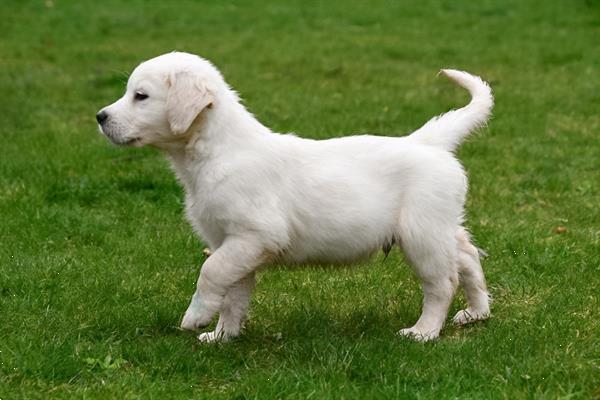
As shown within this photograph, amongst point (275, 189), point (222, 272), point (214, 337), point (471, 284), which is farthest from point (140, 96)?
point (471, 284)

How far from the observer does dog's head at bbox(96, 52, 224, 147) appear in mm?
4539

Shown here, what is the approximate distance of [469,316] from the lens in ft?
16.8

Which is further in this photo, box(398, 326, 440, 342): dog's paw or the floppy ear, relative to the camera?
box(398, 326, 440, 342): dog's paw

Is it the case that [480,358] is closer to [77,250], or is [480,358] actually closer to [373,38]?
[77,250]

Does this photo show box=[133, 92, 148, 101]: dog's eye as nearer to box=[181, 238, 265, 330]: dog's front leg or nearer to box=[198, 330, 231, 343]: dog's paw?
box=[181, 238, 265, 330]: dog's front leg

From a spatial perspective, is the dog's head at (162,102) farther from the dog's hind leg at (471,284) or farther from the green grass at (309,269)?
the dog's hind leg at (471,284)

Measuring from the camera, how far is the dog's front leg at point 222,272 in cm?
451

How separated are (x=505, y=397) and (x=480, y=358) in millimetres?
479

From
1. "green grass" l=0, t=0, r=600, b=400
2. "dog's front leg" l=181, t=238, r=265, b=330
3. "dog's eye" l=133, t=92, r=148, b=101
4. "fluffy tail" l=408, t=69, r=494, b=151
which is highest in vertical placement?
"dog's eye" l=133, t=92, r=148, b=101

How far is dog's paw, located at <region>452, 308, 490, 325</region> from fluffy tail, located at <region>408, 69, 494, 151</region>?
31.5 inches

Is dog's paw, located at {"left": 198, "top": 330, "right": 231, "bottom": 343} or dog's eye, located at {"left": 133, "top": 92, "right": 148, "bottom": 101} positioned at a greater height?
dog's eye, located at {"left": 133, "top": 92, "right": 148, "bottom": 101}

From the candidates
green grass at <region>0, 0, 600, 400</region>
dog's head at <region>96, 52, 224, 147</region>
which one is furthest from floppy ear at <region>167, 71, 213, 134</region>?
green grass at <region>0, 0, 600, 400</region>

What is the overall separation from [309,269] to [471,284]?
104cm

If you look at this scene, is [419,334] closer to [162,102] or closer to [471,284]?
[471,284]
